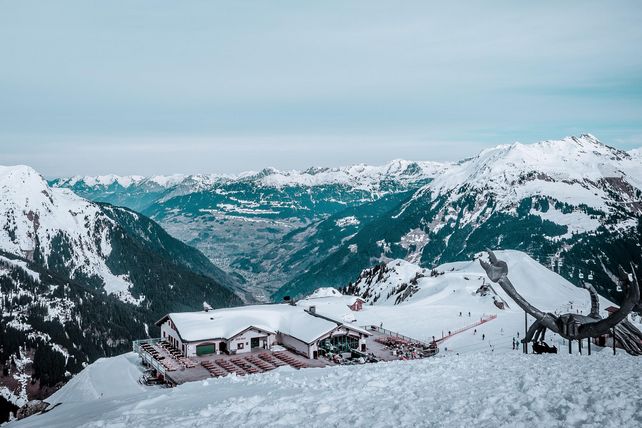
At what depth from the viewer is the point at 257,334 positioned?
6353 centimetres

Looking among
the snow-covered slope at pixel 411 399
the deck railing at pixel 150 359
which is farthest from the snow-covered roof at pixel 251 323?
the snow-covered slope at pixel 411 399

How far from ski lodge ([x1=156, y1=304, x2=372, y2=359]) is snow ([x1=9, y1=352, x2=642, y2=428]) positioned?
99.8 ft

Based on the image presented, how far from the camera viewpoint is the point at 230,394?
26234 mm

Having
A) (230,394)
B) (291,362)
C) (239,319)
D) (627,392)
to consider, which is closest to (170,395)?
(230,394)

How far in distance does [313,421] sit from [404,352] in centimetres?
4507

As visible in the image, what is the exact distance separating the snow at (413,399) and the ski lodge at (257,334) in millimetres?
30424

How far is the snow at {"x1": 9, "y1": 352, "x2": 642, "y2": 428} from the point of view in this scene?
17938 millimetres

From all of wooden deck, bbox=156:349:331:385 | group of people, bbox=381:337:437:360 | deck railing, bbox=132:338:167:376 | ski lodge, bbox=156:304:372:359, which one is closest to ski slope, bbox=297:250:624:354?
group of people, bbox=381:337:437:360

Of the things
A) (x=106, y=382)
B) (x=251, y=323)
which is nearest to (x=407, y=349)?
(x=251, y=323)

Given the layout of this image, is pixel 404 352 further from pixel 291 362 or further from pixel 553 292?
pixel 553 292

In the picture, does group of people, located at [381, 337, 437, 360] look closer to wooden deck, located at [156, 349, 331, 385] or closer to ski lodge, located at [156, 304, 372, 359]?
ski lodge, located at [156, 304, 372, 359]

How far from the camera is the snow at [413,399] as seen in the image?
17.9m

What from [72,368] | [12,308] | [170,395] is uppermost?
[170,395]

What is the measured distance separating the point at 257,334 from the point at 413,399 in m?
44.1
